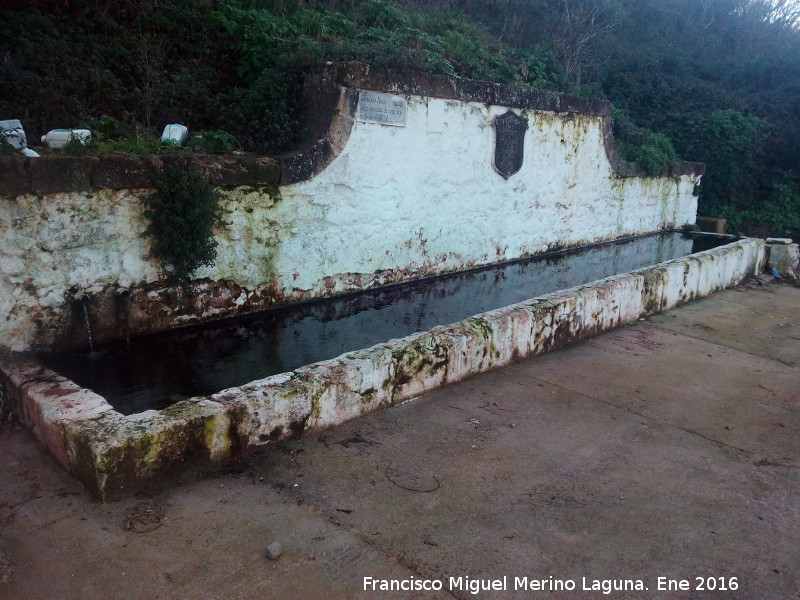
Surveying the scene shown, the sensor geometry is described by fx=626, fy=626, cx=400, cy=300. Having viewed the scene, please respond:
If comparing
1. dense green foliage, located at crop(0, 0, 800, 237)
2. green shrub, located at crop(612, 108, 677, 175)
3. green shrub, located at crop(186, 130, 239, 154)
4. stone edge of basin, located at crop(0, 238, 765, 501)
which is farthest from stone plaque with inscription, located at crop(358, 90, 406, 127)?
green shrub, located at crop(612, 108, 677, 175)

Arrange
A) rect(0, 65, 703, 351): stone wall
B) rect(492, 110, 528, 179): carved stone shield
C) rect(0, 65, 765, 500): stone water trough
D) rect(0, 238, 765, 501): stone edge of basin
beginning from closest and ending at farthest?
rect(0, 238, 765, 501): stone edge of basin, rect(0, 65, 765, 500): stone water trough, rect(0, 65, 703, 351): stone wall, rect(492, 110, 528, 179): carved stone shield

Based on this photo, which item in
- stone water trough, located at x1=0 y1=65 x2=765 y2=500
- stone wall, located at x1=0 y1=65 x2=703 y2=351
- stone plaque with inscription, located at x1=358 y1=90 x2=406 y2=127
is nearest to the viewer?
stone water trough, located at x1=0 y1=65 x2=765 y2=500

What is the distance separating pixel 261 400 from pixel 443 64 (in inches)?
242

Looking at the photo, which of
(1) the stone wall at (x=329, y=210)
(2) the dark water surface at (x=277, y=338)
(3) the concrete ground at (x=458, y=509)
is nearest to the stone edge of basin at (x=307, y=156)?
(1) the stone wall at (x=329, y=210)

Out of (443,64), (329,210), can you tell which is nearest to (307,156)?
(329,210)

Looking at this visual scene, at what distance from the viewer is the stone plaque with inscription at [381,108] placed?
21.0 feet

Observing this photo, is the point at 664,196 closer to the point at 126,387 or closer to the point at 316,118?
the point at 316,118

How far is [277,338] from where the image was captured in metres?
5.30

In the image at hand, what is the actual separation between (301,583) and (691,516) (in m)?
1.99

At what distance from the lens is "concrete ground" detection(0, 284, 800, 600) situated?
2.62 m

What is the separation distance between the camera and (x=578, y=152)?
9523mm

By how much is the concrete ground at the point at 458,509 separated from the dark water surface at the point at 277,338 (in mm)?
817

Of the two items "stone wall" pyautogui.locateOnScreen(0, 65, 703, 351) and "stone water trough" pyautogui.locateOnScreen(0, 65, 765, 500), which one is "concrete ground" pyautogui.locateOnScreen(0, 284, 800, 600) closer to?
"stone water trough" pyautogui.locateOnScreen(0, 65, 765, 500)

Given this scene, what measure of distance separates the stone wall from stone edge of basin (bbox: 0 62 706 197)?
13 millimetres
